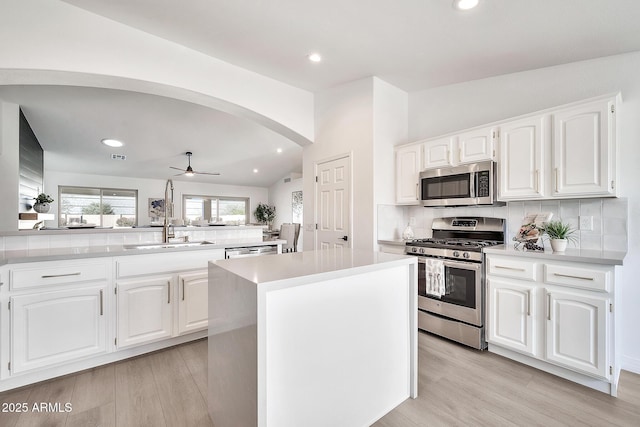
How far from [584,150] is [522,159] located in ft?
1.29

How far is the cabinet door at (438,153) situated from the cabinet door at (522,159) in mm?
481

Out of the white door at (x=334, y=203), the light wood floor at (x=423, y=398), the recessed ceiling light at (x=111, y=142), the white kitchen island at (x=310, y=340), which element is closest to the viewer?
the white kitchen island at (x=310, y=340)

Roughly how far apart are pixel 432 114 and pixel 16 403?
4411mm

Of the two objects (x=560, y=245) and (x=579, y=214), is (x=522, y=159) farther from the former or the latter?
(x=560, y=245)

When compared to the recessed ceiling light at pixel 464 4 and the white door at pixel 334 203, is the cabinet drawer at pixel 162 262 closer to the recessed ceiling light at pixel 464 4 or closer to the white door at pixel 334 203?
the white door at pixel 334 203

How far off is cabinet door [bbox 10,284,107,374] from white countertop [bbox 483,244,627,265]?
3184 mm

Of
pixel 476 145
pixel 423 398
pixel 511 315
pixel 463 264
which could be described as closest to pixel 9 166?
pixel 423 398

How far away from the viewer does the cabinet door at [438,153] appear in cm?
290

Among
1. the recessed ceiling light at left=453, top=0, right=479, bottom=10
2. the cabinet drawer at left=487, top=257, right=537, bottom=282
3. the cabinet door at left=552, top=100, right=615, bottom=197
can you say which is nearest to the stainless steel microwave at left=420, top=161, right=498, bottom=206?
the cabinet door at left=552, top=100, right=615, bottom=197

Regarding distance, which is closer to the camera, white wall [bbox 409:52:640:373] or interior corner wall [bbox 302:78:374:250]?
white wall [bbox 409:52:640:373]

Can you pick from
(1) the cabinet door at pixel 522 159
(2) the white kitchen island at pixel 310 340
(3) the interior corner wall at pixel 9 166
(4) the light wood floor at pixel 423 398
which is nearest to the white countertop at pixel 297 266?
(2) the white kitchen island at pixel 310 340

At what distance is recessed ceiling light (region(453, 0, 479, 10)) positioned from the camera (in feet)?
6.15

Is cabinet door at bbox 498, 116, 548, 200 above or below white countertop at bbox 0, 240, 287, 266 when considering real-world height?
above

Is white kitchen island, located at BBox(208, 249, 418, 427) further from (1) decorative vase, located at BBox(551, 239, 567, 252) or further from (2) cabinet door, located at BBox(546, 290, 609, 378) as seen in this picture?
(1) decorative vase, located at BBox(551, 239, 567, 252)
